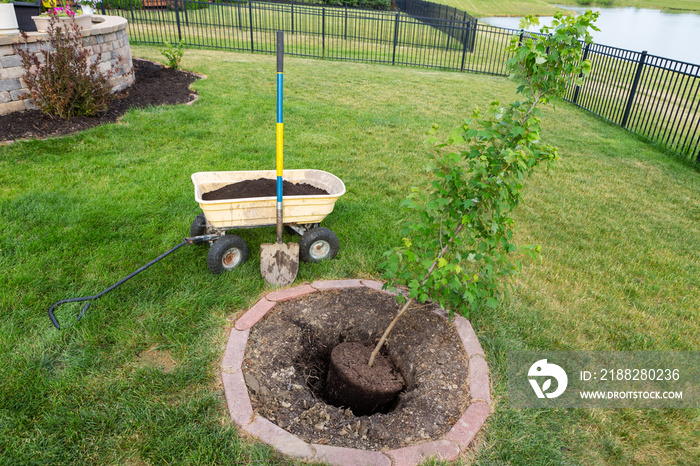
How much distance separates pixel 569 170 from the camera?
266 inches

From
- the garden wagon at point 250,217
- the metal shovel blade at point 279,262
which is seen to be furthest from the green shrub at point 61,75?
the metal shovel blade at point 279,262

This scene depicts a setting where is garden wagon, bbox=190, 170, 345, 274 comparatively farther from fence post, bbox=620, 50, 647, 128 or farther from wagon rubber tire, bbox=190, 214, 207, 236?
fence post, bbox=620, 50, 647, 128

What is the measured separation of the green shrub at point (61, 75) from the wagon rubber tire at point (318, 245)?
15.9ft

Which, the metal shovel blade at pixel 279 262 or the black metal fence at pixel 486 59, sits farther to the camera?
the black metal fence at pixel 486 59

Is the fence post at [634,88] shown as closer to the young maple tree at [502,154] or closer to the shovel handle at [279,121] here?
the young maple tree at [502,154]

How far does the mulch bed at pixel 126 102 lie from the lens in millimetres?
5895

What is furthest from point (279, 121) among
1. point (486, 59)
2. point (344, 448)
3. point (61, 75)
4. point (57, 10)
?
point (486, 59)

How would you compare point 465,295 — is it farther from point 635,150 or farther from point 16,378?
point 635,150

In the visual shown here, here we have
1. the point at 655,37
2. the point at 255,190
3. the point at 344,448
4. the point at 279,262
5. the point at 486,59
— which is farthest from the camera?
the point at 655,37

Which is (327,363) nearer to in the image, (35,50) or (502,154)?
(502,154)

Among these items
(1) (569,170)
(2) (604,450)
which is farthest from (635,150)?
(2) (604,450)

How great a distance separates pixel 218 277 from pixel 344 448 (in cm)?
182

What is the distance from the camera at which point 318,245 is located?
3740mm

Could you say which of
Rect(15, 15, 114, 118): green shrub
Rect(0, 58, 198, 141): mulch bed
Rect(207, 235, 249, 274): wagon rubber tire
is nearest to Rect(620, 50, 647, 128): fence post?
Rect(0, 58, 198, 141): mulch bed
